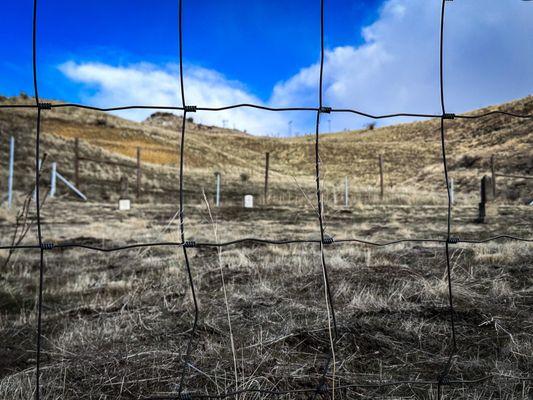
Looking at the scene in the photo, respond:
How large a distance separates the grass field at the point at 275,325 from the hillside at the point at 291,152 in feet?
30.7

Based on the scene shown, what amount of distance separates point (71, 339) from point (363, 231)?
6783 mm

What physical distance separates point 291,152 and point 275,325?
44592 millimetres

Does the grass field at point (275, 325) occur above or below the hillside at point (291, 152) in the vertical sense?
below

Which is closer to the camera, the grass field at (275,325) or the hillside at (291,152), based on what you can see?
the grass field at (275,325)

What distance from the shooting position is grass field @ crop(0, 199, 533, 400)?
6.18ft

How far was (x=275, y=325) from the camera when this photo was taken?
8.39 feet

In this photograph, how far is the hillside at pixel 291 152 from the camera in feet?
72.9

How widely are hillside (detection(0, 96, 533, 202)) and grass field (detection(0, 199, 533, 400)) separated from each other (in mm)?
9368

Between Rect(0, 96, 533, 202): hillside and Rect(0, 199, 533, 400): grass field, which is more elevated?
Rect(0, 96, 533, 202): hillside

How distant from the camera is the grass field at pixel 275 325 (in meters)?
1.88

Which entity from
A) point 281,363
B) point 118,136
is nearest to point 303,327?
point 281,363

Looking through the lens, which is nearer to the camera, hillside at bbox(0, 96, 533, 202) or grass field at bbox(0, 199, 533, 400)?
grass field at bbox(0, 199, 533, 400)

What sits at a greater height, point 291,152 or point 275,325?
point 291,152

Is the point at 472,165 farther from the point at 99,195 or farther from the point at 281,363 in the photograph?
the point at 281,363
